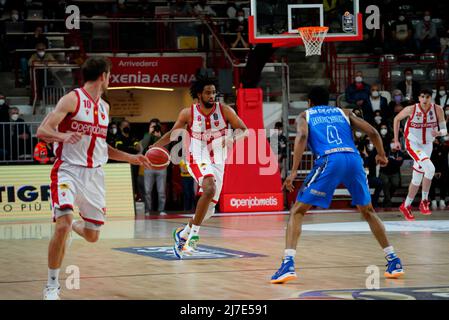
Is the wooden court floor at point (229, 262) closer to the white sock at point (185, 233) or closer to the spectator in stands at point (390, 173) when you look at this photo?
the white sock at point (185, 233)

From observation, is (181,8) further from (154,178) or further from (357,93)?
(154,178)

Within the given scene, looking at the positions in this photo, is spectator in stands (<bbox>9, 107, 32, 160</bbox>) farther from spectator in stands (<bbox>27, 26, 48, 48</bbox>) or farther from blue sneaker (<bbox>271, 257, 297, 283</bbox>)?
blue sneaker (<bbox>271, 257, 297, 283</bbox>)

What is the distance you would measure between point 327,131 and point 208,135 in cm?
294

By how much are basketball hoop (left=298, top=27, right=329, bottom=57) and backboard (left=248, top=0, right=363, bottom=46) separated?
203 millimetres

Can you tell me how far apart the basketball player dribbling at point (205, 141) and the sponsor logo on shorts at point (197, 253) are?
23 cm

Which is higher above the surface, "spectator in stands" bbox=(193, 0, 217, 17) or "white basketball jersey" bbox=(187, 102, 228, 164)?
"spectator in stands" bbox=(193, 0, 217, 17)

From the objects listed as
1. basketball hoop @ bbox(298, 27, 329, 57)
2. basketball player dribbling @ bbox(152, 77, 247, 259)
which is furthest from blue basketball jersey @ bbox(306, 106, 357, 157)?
basketball hoop @ bbox(298, 27, 329, 57)

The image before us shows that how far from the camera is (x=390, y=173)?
73.9 feet

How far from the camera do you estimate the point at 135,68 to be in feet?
87.9

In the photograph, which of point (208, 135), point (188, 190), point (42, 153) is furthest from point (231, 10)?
point (208, 135)

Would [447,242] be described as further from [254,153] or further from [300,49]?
[300,49]

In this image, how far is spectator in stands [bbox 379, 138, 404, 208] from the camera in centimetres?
2245
